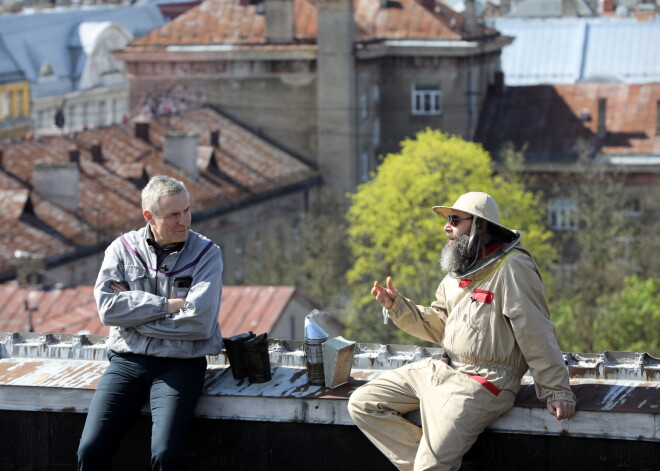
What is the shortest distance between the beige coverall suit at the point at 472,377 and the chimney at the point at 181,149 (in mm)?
44262

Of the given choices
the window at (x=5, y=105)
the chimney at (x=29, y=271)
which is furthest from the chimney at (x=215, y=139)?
the window at (x=5, y=105)

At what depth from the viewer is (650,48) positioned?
72.5m

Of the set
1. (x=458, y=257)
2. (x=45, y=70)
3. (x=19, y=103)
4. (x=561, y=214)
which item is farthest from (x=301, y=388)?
(x=45, y=70)

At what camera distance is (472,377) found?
324 inches

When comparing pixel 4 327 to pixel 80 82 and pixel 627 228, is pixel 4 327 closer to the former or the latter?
pixel 627 228

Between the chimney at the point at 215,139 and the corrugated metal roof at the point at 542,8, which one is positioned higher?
the chimney at the point at 215,139

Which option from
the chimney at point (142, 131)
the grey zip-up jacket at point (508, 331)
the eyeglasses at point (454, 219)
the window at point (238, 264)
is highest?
the eyeglasses at point (454, 219)

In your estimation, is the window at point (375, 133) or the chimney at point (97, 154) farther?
the window at point (375, 133)

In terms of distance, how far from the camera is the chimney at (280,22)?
59.9m

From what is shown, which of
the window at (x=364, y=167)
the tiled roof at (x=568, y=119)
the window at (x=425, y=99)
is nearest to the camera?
the tiled roof at (x=568, y=119)

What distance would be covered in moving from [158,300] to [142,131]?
4637 centimetres

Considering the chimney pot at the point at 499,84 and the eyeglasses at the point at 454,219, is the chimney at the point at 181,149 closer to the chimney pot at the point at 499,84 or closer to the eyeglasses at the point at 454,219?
the chimney pot at the point at 499,84

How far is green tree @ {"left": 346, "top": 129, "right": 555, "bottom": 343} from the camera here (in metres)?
45.2

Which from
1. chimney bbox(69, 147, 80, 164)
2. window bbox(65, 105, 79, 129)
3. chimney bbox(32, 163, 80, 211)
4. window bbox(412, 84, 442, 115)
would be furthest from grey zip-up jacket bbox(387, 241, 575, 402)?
window bbox(65, 105, 79, 129)
